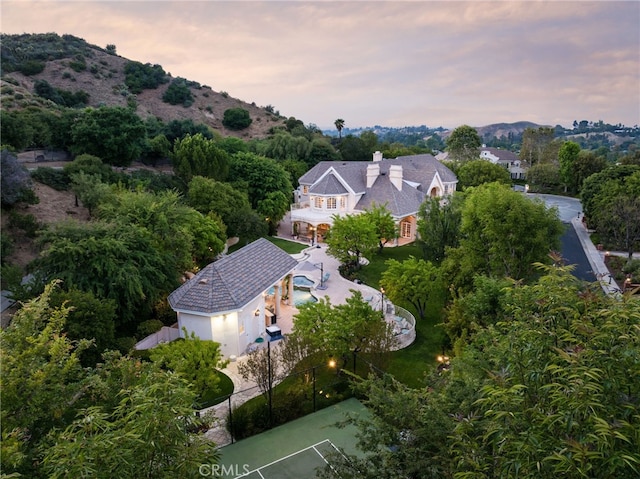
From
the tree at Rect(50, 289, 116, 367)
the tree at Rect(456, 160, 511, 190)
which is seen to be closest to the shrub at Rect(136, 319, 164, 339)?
the tree at Rect(50, 289, 116, 367)

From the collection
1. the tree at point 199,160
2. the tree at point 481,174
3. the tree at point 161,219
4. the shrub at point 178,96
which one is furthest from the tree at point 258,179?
the shrub at point 178,96

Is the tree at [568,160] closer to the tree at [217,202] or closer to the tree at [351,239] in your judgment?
the tree at [351,239]

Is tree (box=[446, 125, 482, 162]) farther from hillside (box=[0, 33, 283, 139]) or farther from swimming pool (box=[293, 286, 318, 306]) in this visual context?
swimming pool (box=[293, 286, 318, 306])

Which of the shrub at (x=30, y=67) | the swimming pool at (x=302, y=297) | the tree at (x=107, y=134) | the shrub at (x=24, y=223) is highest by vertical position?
the shrub at (x=30, y=67)

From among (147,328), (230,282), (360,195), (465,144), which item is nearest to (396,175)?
(360,195)

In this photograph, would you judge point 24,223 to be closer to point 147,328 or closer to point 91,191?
point 91,191

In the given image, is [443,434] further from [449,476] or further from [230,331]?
[230,331]

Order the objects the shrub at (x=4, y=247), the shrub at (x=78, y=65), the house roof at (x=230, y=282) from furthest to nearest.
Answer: the shrub at (x=78, y=65), the shrub at (x=4, y=247), the house roof at (x=230, y=282)

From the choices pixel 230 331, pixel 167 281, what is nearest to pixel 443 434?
pixel 230 331
